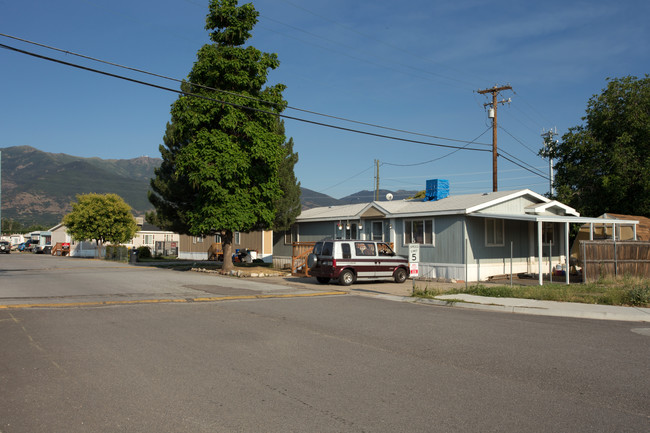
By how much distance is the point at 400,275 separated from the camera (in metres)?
22.3

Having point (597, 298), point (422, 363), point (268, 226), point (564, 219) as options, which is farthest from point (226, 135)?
point (422, 363)

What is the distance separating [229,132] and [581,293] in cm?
1817

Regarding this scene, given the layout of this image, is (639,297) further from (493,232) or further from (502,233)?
(502,233)

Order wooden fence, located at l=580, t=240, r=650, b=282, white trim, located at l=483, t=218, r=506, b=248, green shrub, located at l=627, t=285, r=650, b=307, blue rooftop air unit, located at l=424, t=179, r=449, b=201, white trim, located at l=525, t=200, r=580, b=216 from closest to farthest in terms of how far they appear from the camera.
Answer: green shrub, located at l=627, t=285, r=650, b=307, wooden fence, located at l=580, t=240, r=650, b=282, white trim, located at l=483, t=218, r=506, b=248, white trim, located at l=525, t=200, r=580, b=216, blue rooftop air unit, located at l=424, t=179, r=449, b=201

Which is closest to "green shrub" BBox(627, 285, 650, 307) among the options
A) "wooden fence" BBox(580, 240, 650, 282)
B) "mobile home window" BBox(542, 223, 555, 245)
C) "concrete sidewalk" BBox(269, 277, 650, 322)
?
"concrete sidewalk" BBox(269, 277, 650, 322)

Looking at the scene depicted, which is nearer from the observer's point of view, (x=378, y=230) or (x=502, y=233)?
(x=502, y=233)

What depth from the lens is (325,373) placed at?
6949mm

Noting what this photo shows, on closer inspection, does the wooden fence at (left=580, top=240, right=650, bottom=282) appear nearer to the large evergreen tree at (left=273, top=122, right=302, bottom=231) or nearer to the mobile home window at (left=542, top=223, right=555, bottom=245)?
the mobile home window at (left=542, top=223, right=555, bottom=245)

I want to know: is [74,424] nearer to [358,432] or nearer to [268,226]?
[358,432]

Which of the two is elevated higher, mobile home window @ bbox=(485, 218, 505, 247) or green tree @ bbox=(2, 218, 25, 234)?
green tree @ bbox=(2, 218, 25, 234)

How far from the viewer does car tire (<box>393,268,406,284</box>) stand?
72.7 ft

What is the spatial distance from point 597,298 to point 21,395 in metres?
14.1

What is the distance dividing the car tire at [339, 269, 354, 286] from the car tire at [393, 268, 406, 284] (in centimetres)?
209

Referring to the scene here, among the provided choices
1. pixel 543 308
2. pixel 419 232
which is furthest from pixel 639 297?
pixel 419 232
